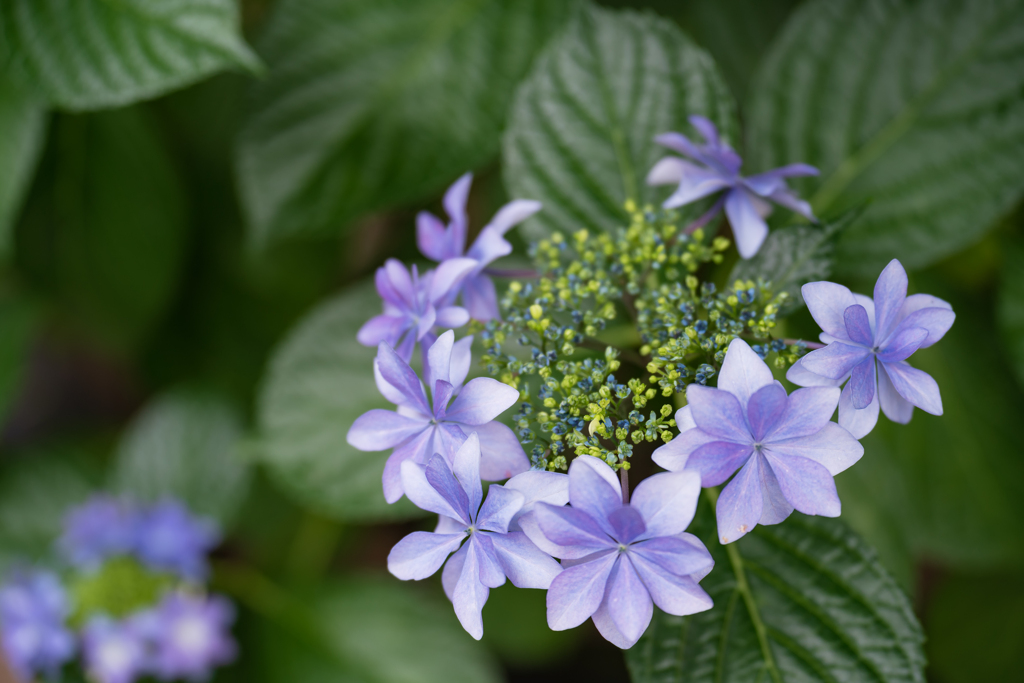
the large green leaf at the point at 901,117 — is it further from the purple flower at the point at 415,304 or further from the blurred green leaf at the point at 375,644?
the blurred green leaf at the point at 375,644

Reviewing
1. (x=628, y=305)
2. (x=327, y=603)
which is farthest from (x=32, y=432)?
(x=628, y=305)

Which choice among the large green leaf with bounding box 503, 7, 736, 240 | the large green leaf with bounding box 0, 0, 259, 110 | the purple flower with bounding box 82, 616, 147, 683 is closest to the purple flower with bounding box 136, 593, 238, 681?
the purple flower with bounding box 82, 616, 147, 683

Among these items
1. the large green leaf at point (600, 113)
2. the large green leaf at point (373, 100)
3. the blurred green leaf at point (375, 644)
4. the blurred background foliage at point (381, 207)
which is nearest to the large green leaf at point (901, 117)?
the blurred background foliage at point (381, 207)

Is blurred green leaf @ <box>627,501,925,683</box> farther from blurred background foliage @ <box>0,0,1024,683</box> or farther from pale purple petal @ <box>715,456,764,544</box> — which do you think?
blurred background foliage @ <box>0,0,1024,683</box>

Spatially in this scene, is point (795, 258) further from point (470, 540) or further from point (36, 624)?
point (36, 624)

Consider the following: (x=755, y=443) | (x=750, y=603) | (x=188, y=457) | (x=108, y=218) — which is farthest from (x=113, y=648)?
(x=755, y=443)
